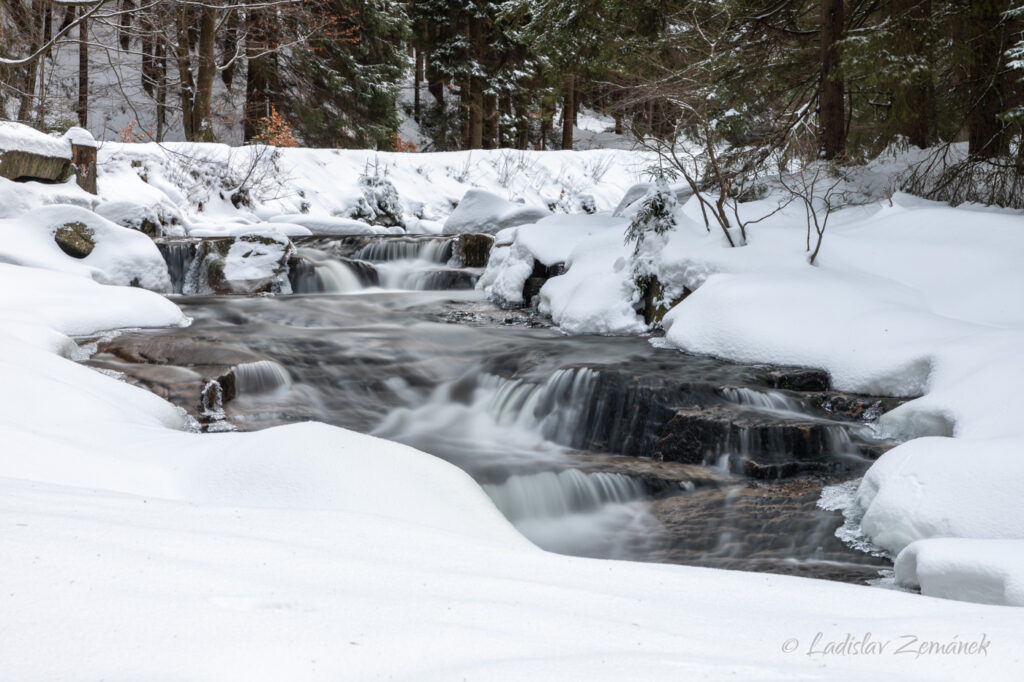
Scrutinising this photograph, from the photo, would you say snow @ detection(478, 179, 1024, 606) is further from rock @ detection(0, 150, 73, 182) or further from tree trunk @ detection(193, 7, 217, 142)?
tree trunk @ detection(193, 7, 217, 142)

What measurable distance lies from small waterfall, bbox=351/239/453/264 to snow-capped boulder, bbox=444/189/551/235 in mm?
1184

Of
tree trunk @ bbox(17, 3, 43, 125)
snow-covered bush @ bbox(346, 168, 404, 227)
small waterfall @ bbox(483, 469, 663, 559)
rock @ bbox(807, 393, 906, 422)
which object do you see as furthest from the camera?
snow-covered bush @ bbox(346, 168, 404, 227)

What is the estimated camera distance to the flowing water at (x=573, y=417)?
3973 mm

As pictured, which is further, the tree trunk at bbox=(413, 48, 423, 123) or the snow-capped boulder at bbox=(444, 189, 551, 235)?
the tree trunk at bbox=(413, 48, 423, 123)

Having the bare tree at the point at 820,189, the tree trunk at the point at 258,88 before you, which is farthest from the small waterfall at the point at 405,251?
the tree trunk at the point at 258,88

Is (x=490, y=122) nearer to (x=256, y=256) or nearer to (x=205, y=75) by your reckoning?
(x=205, y=75)

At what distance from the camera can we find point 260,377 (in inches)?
221

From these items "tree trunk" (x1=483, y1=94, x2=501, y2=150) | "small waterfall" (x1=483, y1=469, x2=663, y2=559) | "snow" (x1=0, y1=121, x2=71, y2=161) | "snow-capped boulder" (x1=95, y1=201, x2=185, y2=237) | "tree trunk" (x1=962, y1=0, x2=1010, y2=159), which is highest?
"tree trunk" (x1=483, y1=94, x2=501, y2=150)

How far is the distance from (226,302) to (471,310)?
9.09 feet

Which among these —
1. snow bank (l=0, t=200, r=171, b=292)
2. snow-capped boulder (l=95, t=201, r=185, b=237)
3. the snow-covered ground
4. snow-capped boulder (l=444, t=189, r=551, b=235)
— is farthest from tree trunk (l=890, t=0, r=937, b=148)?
snow-capped boulder (l=95, t=201, r=185, b=237)

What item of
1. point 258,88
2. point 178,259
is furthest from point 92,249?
point 258,88

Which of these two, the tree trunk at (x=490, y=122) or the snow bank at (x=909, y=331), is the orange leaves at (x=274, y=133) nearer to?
the tree trunk at (x=490, y=122)

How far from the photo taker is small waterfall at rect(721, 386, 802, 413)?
5176mm

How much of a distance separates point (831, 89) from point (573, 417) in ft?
19.0
